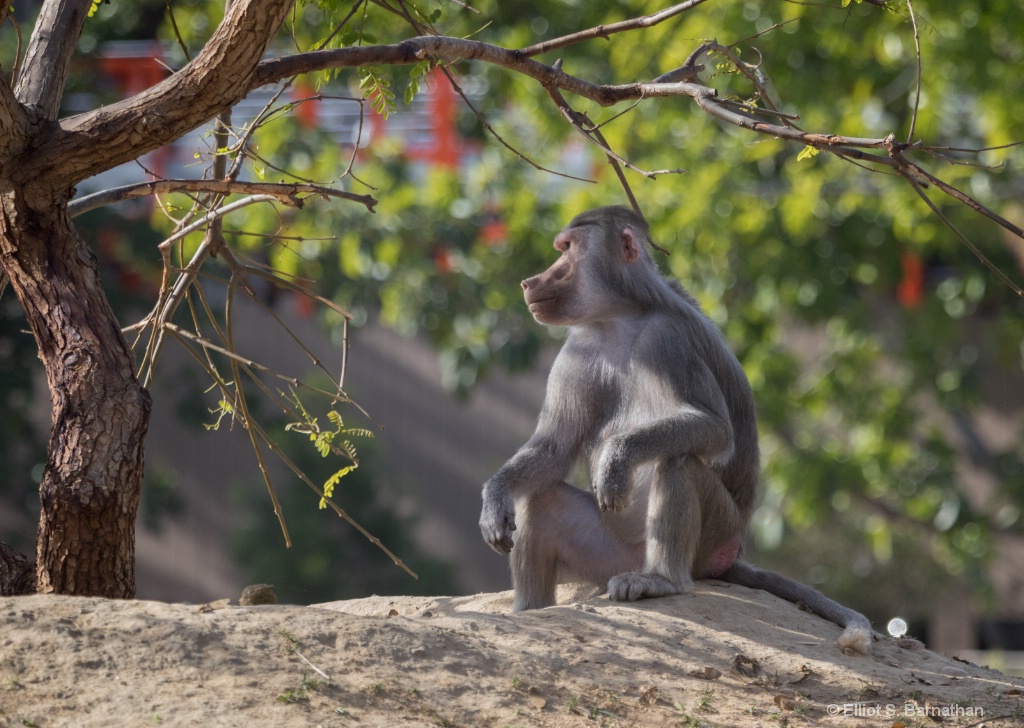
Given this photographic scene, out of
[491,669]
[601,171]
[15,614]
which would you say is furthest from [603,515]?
[601,171]

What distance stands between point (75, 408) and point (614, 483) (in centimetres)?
178

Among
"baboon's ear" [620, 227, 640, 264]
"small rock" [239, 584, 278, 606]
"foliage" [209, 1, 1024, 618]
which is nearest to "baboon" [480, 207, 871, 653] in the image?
"baboon's ear" [620, 227, 640, 264]

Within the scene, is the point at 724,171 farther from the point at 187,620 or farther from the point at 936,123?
the point at 187,620

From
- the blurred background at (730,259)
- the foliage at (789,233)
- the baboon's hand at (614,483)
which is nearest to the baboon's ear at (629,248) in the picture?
the baboon's hand at (614,483)

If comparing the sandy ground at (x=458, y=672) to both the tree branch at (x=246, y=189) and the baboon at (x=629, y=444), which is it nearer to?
the baboon at (x=629, y=444)

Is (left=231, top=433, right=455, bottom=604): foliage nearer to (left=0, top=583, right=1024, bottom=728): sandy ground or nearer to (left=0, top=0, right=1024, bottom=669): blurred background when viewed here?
(left=0, top=0, right=1024, bottom=669): blurred background

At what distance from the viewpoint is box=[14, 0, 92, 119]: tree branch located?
12.9 ft

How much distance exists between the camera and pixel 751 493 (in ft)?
15.9

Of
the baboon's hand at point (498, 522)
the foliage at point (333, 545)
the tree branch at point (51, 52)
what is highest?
the tree branch at point (51, 52)

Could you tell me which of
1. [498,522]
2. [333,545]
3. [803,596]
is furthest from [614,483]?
[333,545]

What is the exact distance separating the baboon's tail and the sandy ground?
80 millimetres

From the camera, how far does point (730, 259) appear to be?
9.45 m

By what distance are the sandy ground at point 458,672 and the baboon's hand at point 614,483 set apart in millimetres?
351

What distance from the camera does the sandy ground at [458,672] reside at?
3076mm
